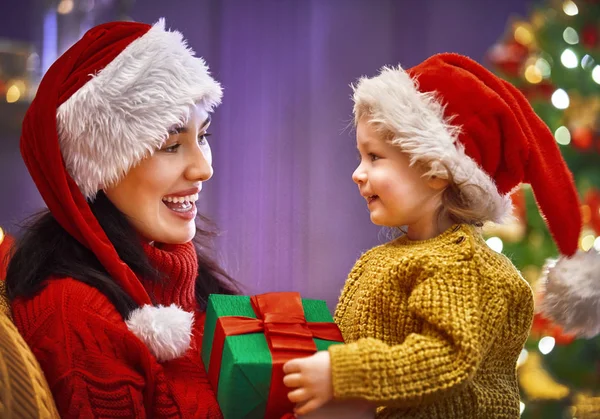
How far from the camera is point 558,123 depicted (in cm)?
285

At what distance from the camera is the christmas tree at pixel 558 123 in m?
2.85

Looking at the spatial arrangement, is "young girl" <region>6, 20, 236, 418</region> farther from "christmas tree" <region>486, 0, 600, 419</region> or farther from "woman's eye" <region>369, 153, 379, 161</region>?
"christmas tree" <region>486, 0, 600, 419</region>

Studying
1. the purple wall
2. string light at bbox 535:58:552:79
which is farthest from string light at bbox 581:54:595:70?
the purple wall

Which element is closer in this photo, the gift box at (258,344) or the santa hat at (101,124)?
the gift box at (258,344)

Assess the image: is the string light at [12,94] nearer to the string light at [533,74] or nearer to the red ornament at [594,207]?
the string light at [533,74]

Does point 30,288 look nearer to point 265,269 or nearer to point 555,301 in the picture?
point 555,301

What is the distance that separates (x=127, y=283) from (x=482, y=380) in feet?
2.30

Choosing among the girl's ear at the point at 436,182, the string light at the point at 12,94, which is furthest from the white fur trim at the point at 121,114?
the string light at the point at 12,94

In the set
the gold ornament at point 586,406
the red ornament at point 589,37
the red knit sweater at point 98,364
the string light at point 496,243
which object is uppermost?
the red ornament at point 589,37

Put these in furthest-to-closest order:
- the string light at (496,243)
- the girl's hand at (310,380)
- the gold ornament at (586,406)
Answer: the gold ornament at (586,406)
the string light at (496,243)
the girl's hand at (310,380)

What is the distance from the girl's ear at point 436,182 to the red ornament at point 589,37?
178 centimetres

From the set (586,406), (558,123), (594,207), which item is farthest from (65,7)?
(586,406)

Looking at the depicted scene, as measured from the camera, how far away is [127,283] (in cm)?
152

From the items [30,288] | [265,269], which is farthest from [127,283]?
[265,269]
